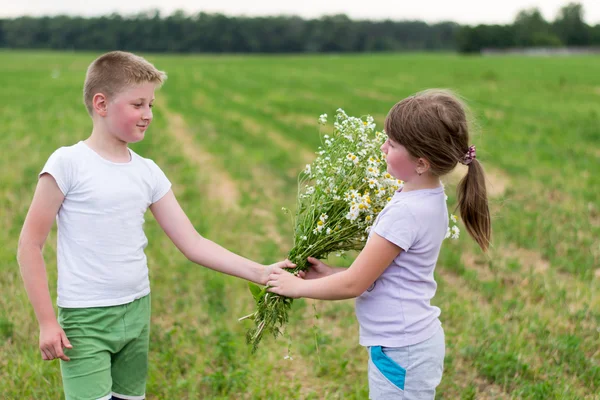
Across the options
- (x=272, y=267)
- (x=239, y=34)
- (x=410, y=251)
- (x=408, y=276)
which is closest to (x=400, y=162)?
(x=410, y=251)

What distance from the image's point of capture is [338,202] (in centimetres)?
308

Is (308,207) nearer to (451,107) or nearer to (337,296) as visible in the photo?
(337,296)

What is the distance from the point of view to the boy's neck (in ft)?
9.48

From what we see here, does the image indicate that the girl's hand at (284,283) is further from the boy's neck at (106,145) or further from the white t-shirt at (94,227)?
the boy's neck at (106,145)

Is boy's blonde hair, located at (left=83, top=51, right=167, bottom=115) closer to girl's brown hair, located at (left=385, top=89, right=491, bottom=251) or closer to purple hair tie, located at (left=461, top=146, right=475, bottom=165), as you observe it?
girl's brown hair, located at (left=385, top=89, right=491, bottom=251)

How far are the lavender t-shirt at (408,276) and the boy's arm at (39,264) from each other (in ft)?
4.27

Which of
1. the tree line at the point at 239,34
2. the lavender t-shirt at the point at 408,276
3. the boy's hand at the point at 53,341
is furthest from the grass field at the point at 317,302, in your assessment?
the tree line at the point at 239,34

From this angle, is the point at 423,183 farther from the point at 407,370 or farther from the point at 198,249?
the point at 198,249

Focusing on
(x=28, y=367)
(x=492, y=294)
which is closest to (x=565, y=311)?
(x=492, y=294)

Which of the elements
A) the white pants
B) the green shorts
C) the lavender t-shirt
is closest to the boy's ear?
the green shorts

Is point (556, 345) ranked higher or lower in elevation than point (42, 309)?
lower

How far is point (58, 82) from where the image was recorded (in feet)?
97.6

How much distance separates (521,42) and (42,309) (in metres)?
133

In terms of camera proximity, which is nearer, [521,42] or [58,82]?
[58,82]
